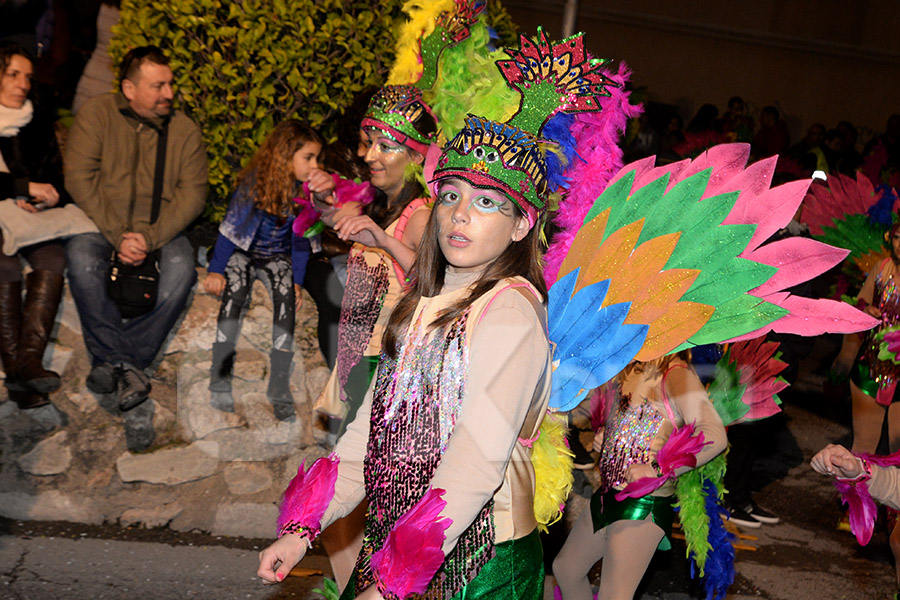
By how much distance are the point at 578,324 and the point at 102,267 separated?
3208mm

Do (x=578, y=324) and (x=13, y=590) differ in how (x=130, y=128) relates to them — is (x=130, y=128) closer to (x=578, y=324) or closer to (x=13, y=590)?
(x=13, y=590)

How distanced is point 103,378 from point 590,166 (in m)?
3.14

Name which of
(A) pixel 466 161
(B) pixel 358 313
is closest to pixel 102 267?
(B) pixel 358 313

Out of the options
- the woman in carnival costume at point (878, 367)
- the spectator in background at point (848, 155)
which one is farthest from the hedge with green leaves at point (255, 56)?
the spectator in background at point (848, 155)

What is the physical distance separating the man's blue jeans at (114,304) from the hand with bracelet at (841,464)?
3.32 metres

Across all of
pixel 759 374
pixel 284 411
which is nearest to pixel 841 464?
pixel 759 374

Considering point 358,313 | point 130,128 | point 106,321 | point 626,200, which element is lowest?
point 106,321

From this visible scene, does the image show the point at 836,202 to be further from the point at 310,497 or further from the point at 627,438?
the point at 310,497

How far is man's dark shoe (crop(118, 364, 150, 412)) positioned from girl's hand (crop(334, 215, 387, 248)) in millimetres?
1760

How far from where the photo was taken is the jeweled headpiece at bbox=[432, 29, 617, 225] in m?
2.04

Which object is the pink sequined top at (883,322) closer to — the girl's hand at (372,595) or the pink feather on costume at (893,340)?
the pink feather on costume at (893,340)

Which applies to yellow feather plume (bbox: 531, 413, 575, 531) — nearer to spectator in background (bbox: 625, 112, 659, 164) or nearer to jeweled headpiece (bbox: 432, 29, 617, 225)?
jeweled headpiece (bbox: 432, 29, 617, 225)

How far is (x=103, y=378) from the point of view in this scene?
459 cm

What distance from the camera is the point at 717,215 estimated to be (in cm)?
211
